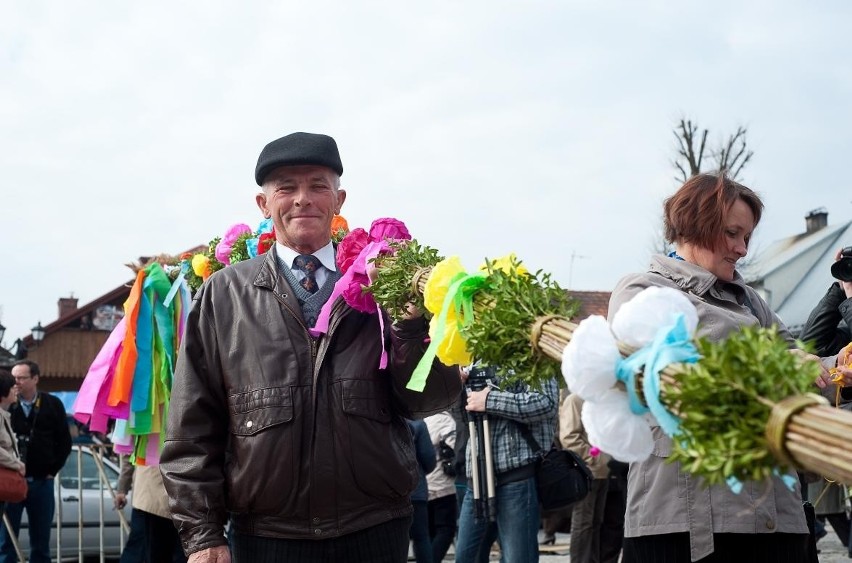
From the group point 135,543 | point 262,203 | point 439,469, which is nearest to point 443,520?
point 439,469

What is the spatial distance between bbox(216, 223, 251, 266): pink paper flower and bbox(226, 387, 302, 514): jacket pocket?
2.53 metres

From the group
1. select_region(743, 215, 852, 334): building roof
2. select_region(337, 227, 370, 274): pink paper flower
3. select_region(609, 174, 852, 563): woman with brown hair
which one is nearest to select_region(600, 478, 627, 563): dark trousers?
select_region(609, 174, 852, 563): woman with brown hair

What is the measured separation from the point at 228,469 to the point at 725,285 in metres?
1.90

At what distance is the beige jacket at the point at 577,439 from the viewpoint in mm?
8867

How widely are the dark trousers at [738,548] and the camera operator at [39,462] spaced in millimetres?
6891

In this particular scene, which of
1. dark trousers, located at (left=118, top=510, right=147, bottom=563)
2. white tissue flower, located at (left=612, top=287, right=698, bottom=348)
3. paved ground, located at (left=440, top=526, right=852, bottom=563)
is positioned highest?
white tissue flower, located at (left=612, top=287, right=698, bottom=348)

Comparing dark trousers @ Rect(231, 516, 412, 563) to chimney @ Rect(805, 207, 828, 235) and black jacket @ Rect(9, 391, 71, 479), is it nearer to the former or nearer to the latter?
black jacket @ Rect(9, 391, 71, 479)

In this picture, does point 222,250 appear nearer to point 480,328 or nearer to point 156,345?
point 156,345

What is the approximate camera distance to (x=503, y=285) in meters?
2.54

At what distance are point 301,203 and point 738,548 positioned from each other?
1.96m

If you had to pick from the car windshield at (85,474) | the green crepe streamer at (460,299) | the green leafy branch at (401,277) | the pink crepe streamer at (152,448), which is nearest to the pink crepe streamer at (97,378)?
the pink crepe streamer at (152,448)

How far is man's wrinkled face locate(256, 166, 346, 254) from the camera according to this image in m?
3.78

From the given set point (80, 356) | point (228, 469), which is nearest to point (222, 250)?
point (228, 469)

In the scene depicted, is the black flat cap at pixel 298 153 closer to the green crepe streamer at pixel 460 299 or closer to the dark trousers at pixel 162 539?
the green crepe streamer at pixel 460 299
